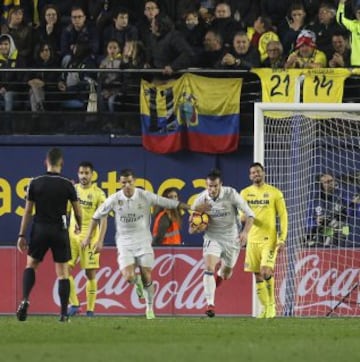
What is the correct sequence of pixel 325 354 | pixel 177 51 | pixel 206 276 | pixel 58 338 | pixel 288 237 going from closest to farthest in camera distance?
pixel 325 354, pixel 58 338, pixel 206 276, pixel 288 237, pixel 177 51

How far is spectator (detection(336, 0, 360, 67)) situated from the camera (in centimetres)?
2250

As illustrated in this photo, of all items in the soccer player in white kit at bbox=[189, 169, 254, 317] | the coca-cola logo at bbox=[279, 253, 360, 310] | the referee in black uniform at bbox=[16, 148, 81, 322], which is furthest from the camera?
the coca-cola logo at bbox=[279, 253, 360, 310]

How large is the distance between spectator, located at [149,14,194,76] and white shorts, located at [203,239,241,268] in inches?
171

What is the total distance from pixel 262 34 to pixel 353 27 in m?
1.51

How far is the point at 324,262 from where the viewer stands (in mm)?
22016

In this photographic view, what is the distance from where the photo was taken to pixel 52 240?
664 inches

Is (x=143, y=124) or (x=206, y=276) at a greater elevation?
(x=143, y=124)

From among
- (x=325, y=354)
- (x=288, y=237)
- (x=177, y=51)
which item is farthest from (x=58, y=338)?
(x=177, y=51)

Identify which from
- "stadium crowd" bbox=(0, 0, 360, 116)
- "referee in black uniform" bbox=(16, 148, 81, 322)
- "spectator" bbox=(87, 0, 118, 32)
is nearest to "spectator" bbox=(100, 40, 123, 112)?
"stadium crowd" bbox=(0, 0, 360, 116)

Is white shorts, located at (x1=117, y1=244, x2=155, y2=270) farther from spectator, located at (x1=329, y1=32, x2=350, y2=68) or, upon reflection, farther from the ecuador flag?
spectator, located at (x1=329, y1=32, x2=350, y2=68)

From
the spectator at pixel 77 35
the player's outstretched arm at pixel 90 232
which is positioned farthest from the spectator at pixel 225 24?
the player's outstretched arm at pixel 90 232

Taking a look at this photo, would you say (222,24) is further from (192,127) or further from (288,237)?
(288,237)

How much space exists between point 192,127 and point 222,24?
173 cm

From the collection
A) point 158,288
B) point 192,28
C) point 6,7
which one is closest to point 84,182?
point 158,288
